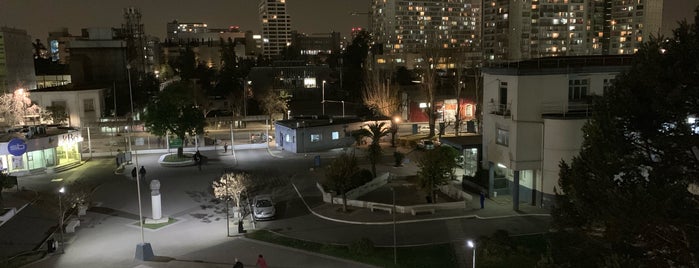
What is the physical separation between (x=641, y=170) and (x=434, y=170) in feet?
46.5

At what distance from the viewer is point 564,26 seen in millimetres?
121750

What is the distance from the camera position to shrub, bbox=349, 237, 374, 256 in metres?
19.6

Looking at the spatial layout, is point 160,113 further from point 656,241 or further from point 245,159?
point 656,241

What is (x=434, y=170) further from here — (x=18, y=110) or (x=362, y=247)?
(x=18, y=110)

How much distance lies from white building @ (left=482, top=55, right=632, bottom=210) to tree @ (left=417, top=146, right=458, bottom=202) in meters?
2.92

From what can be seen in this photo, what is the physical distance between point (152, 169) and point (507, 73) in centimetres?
2386

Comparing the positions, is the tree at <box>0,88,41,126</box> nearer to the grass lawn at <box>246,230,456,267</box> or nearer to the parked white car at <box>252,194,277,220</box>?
the parked white car at <box>252,194,277,220</box>

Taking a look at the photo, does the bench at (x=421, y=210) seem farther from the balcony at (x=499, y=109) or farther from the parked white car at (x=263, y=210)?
the parked white car at (x=263, y=210)

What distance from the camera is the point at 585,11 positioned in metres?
122

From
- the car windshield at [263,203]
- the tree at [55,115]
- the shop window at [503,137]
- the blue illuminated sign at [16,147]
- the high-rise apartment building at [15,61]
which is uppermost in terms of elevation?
the high-rise apartment building at [15,61]

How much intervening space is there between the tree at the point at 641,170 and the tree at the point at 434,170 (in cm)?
1283

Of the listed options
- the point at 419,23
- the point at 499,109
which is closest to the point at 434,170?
the point at 499,109

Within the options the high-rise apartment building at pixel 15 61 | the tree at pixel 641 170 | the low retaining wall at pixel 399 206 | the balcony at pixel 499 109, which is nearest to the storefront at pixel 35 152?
the low retaining wall at pixel 399 206

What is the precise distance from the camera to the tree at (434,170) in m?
25.8
